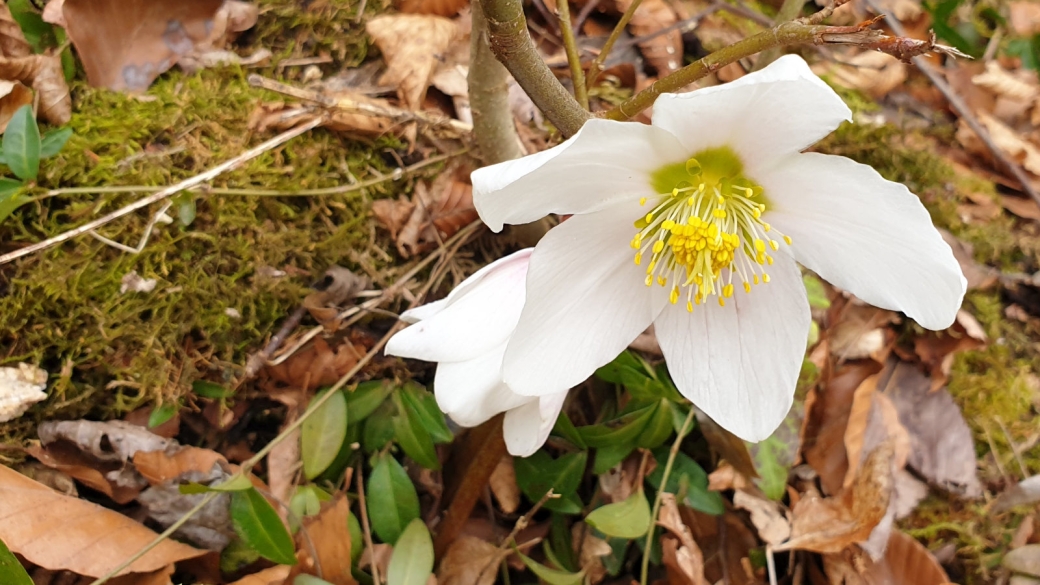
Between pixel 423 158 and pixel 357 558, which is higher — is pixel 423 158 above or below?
above

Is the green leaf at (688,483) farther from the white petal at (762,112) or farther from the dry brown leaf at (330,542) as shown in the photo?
the white petal at (762,112)

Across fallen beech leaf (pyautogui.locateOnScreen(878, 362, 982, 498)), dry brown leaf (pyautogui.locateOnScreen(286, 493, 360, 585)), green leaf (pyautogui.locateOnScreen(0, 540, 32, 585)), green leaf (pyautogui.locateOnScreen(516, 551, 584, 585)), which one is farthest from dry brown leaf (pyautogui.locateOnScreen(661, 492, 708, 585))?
green leaf (pyautogui.locateOnScreen(0, 540, 32, 585))

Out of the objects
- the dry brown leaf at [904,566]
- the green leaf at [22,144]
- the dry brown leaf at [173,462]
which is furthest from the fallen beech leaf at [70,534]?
the dry brown leaf at [904,566]

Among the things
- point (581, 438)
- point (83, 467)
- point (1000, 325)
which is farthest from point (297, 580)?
point (1000, 325)

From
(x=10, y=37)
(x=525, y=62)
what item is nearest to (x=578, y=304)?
(x=525, y=62)

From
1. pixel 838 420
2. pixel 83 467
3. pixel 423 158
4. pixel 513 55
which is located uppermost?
pixel 513 55

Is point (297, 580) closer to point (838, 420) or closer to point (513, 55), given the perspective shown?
point (513, 55)
